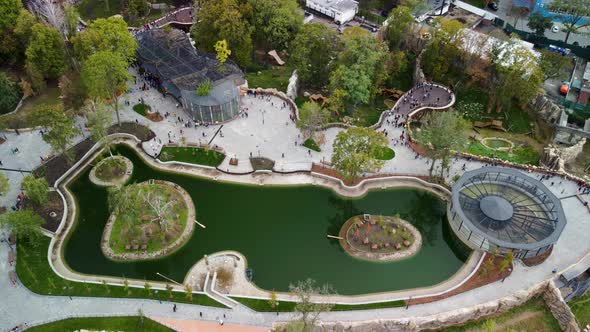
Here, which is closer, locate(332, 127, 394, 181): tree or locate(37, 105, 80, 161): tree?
locate(332, 127, 394, 181): tree

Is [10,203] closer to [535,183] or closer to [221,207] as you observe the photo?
[221,207]

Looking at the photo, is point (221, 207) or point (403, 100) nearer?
point (221, 207)

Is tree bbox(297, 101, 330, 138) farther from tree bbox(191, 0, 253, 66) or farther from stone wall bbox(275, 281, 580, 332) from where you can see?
stone wall bbox(275, 281, 580, 332)

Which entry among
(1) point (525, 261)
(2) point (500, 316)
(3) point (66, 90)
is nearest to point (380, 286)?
(2) point (500, 316)

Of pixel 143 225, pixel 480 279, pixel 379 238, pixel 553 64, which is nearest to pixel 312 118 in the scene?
pixel 379 238

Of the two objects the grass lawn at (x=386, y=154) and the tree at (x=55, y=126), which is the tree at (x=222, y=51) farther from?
the grass lawn at (x=386, y=154)

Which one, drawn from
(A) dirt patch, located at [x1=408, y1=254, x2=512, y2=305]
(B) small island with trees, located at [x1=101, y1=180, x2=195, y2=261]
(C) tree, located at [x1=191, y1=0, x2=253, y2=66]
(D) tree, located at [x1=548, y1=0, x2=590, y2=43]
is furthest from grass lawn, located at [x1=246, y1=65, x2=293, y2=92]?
(D) tree, located at [x1=548, y1=0, x2=590, y2=43]
